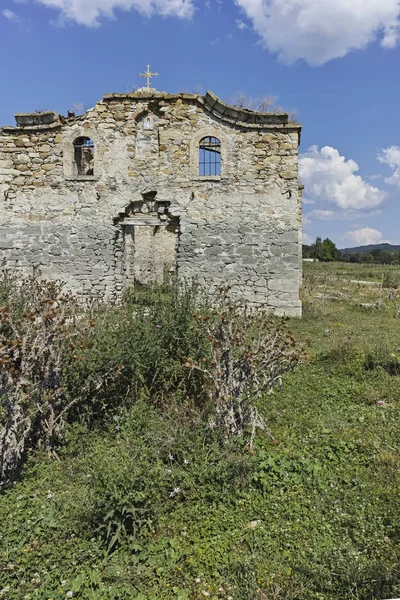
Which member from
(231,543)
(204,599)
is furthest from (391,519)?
(204,599)

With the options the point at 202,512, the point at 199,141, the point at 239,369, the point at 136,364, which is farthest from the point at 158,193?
the point at 202,512

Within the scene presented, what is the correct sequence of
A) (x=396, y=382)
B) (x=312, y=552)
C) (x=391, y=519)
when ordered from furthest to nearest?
(x=396, y=382)
(x=391, y=519)
(x=312, y=552)

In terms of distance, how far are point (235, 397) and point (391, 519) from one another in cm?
160

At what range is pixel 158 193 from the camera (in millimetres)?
10477

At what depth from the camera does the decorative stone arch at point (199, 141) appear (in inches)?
405

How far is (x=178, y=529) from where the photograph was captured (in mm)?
3074

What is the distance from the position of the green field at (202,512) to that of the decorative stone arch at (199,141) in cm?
733

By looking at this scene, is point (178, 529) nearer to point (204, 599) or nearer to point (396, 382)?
point (204, 599)

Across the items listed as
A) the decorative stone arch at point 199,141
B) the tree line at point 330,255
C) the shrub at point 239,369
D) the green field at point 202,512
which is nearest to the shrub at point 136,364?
the green field at point 202,512

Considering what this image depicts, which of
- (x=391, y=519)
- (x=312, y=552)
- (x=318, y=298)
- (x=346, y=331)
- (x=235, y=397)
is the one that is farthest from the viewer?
(x=318, y=298)

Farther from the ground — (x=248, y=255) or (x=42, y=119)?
(x=42, y=119)

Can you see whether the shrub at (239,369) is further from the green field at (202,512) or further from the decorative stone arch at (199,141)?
the decorative stone arch at (199,141)

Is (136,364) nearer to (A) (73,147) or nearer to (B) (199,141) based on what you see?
(B) (199,141)

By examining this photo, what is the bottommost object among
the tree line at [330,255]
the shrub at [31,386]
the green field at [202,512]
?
the green field at [202,512]
